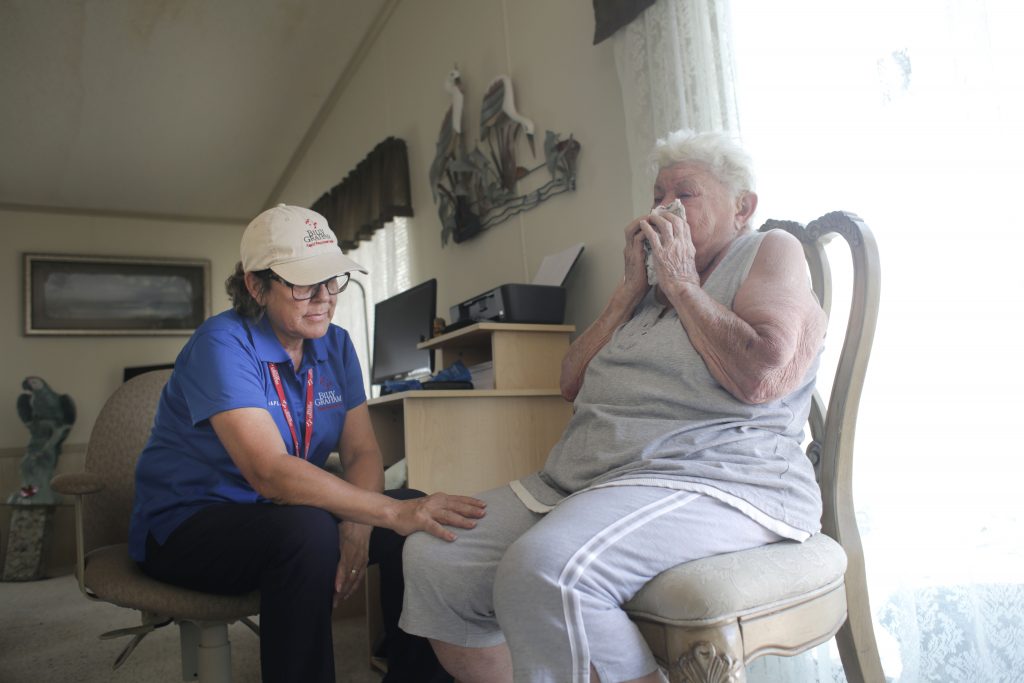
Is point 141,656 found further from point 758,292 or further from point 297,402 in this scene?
point 758,292

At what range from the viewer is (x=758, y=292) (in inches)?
44.7

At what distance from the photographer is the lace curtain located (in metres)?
1.83

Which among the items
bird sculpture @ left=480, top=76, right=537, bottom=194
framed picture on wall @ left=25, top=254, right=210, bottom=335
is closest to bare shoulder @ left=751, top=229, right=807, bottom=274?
bird sculpture @ left=480, top=76, right=537, bottom=194

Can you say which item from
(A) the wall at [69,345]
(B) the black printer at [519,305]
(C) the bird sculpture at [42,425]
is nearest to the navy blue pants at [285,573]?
(B) the black printer at [519,305]

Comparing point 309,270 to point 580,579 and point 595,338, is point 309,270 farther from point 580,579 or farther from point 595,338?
point 580,579

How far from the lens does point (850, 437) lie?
1.23m

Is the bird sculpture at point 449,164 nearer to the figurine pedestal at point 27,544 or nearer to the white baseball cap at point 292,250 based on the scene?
the white baseball cap at point 292,250

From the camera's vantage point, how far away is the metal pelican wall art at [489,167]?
2637mm

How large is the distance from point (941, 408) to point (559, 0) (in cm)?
195

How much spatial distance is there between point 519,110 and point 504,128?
0.09 metres

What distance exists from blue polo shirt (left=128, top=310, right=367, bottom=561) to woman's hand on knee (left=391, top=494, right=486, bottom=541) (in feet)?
1.08

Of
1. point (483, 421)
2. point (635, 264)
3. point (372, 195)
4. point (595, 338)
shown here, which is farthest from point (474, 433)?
point (372, 195)

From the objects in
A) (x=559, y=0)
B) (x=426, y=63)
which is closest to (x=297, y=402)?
(x=559, y=0)

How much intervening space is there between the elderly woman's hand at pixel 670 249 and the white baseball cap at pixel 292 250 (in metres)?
0.57
